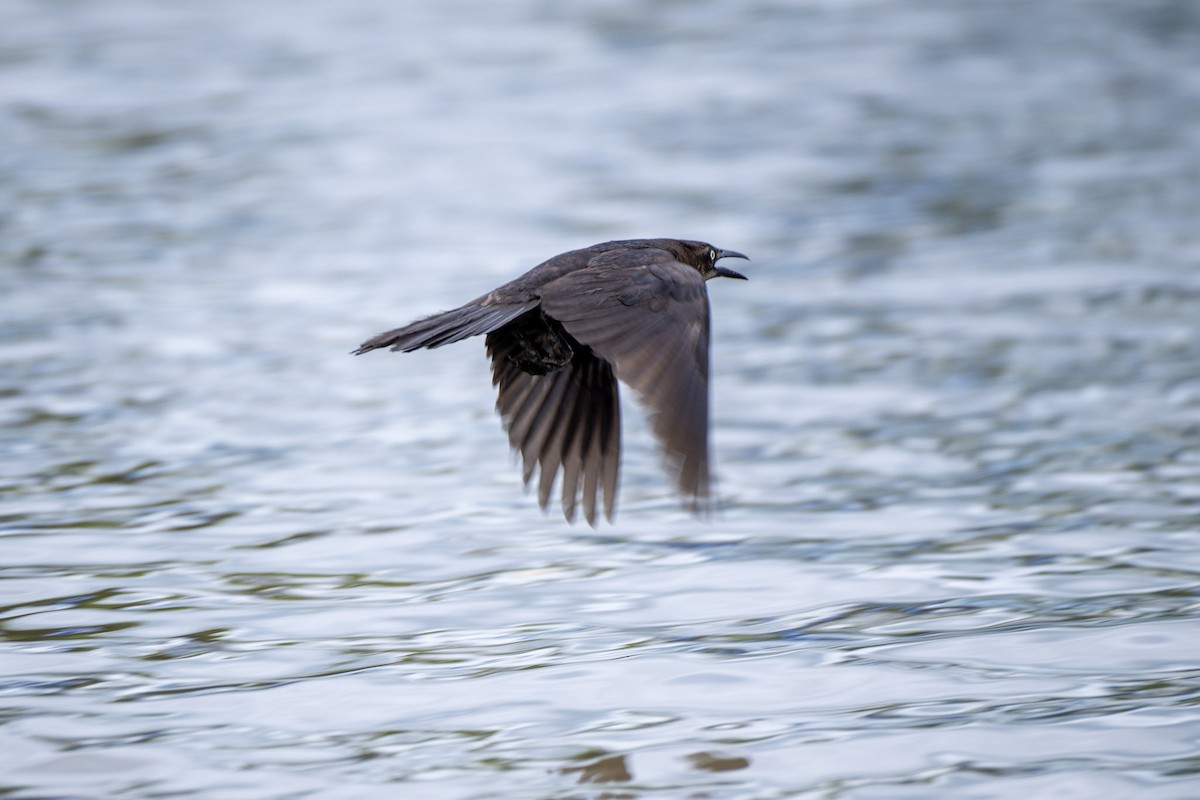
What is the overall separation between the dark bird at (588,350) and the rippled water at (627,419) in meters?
0.52

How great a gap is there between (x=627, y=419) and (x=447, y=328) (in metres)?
3.33

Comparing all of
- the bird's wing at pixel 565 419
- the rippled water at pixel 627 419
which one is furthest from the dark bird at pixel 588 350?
the rippled water at pixel 627 419

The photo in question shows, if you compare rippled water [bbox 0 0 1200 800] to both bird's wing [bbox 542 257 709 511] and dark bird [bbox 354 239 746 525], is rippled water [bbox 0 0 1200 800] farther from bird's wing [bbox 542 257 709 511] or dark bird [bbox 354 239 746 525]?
bird's wing [bbox 542 257 709 511]

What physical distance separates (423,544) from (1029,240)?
6.50 m

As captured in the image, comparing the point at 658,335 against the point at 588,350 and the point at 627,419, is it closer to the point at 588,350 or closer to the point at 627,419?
the point at 588,350

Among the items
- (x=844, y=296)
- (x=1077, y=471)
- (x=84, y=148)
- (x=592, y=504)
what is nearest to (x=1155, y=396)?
(x=1077, y=471)

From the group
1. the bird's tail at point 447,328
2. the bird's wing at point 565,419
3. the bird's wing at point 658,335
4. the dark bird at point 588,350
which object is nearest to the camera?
the bird's wing at point 658,335

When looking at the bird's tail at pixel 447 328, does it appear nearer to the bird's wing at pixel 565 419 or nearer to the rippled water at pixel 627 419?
the bird's wing at pixel 565 419

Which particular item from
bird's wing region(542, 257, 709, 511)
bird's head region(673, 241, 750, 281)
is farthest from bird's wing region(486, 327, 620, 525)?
bird's head region(673, 241, 750, 281)

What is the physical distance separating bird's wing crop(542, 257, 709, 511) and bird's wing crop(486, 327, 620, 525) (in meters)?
0.35

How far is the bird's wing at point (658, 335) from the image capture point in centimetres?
483

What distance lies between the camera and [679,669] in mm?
5270

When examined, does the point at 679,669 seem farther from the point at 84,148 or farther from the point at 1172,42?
the point at 1172,42

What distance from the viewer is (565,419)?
592 cm
